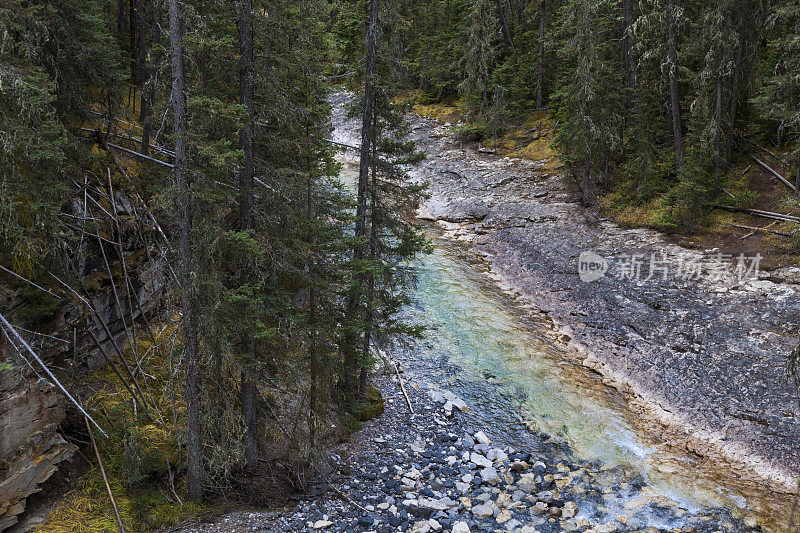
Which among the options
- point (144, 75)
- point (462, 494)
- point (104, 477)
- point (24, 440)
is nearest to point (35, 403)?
point (24, 440)

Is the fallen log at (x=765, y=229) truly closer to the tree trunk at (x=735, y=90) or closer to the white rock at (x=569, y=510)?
the tree trunk at (x=735, y=90)

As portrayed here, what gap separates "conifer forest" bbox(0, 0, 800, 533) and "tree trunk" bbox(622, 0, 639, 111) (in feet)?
9.31

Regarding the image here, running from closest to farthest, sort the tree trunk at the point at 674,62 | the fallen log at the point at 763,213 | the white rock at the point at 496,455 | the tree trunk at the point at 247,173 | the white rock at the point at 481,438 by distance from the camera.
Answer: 1. the tree trunk at the point at 247,173
2. the white rock at the point at 496,455
3. the white rock at the point at 481,438
4. the fallen log at the point at 763,213
5. the tree trunk at the point at 674,62

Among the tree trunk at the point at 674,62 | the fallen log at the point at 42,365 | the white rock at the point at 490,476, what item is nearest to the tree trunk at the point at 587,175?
the tree trunk at the point at 674,62

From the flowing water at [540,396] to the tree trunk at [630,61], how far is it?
12382 millimetres

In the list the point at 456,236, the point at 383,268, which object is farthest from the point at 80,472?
the point at 456,236

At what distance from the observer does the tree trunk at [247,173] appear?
26.9 ft

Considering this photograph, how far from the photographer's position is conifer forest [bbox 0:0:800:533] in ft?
25.3

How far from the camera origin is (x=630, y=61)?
2294 cm

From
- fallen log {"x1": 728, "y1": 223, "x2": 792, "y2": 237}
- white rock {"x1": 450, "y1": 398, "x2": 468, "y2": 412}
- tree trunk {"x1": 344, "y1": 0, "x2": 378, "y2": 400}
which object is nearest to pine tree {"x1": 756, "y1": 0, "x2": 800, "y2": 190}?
fallen log {"x1": 728, "y1": 223, "x2": 792, "y2": 237}

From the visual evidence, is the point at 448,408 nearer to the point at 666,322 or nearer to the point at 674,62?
the point at 666,322

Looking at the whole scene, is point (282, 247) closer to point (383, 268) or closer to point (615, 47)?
point (383, 268)

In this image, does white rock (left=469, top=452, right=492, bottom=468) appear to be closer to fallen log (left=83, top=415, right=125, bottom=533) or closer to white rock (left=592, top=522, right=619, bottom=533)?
white rock (left=592, top=522, right=619, bottom=533)

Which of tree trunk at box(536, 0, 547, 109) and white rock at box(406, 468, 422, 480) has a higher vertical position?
tree trunk at box(536, 0, 547, 109)
